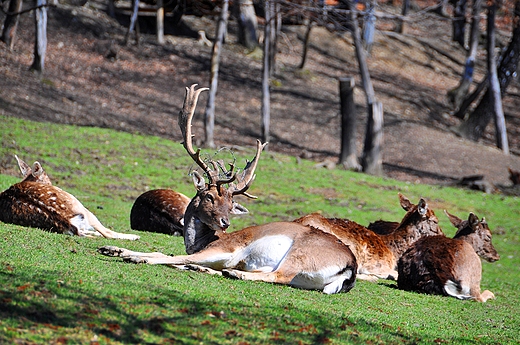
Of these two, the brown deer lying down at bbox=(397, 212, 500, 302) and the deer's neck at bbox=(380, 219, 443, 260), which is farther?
the deer's neck at bbox=(380, 219, 443, 260)

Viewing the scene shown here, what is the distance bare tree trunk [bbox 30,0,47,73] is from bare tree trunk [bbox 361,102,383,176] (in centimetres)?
1010

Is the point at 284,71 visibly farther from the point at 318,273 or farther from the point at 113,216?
the point at 318,273

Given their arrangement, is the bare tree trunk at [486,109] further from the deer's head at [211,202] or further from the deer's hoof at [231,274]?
the deer's hoof at [231,274]

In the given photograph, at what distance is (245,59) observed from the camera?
3356cm

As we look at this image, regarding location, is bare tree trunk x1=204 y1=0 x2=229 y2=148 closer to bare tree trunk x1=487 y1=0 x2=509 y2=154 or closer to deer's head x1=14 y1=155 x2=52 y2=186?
deer's head x1=14 y1=155 x2=52 y2=186

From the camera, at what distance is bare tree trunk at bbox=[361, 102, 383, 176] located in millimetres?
23156

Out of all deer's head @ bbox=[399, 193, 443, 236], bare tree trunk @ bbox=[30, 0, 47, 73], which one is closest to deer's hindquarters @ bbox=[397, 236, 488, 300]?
deer's head @ bbox=[399, 193, 443, 236]

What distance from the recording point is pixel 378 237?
1103 cm

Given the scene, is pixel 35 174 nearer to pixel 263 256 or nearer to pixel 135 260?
pixel 135 260

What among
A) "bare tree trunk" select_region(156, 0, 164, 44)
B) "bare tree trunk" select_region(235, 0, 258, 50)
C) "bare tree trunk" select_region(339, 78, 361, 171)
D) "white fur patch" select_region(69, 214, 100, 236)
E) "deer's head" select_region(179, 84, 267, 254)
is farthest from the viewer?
"bare tree trunk" select_region(235, 0, 258, 50)

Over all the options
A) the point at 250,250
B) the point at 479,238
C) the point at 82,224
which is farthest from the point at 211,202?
the point at 479,238

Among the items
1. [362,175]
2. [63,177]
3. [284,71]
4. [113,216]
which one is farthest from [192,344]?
[284,71]

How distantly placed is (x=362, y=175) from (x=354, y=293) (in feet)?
43.4

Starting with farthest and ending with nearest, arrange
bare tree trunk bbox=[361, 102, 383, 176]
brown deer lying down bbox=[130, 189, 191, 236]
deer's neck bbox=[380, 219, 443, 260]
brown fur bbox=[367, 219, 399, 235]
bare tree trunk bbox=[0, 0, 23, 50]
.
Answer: bare tree trunk bbox=[0, 0, 23, 50]
bare tree trunk bbox=[361, 102, 383, 176]
brown fur bbox=[367, 219, 399, 235]
brown deer lying down bbox=[130, 189, 191, 236]
deer's neck bbox=[380, 219, 443, 260]
